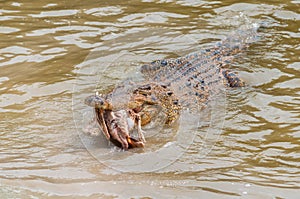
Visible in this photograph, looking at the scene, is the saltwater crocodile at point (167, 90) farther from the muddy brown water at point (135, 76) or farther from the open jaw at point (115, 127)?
the muddy brown water at point (135, 76)

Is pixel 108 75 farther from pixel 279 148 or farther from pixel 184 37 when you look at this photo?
pixel 279 148

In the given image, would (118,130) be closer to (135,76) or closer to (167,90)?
(167,90)

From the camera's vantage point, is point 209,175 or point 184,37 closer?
point 209,175

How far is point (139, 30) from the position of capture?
7.91 m

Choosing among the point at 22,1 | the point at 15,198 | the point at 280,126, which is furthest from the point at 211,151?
the point at 22,1

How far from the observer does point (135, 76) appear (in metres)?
6.87

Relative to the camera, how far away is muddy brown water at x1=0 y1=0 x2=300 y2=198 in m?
4.58

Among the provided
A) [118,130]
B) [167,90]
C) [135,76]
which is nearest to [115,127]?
[118,130]

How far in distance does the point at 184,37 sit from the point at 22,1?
121 inches

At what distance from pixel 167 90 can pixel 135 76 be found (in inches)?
28.5

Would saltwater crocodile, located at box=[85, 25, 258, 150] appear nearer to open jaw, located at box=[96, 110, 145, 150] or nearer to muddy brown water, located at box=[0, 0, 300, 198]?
open jaw, located at box=[96, 110, 145, 150]

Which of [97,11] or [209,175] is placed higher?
[97,11]

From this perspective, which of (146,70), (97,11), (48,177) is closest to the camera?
(48,177)

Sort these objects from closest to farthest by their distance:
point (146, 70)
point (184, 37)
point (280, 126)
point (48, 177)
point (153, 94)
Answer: point (48, 177) → point (280, 126) → point (153, 94) → point (146, 70) → point (184, 37)
